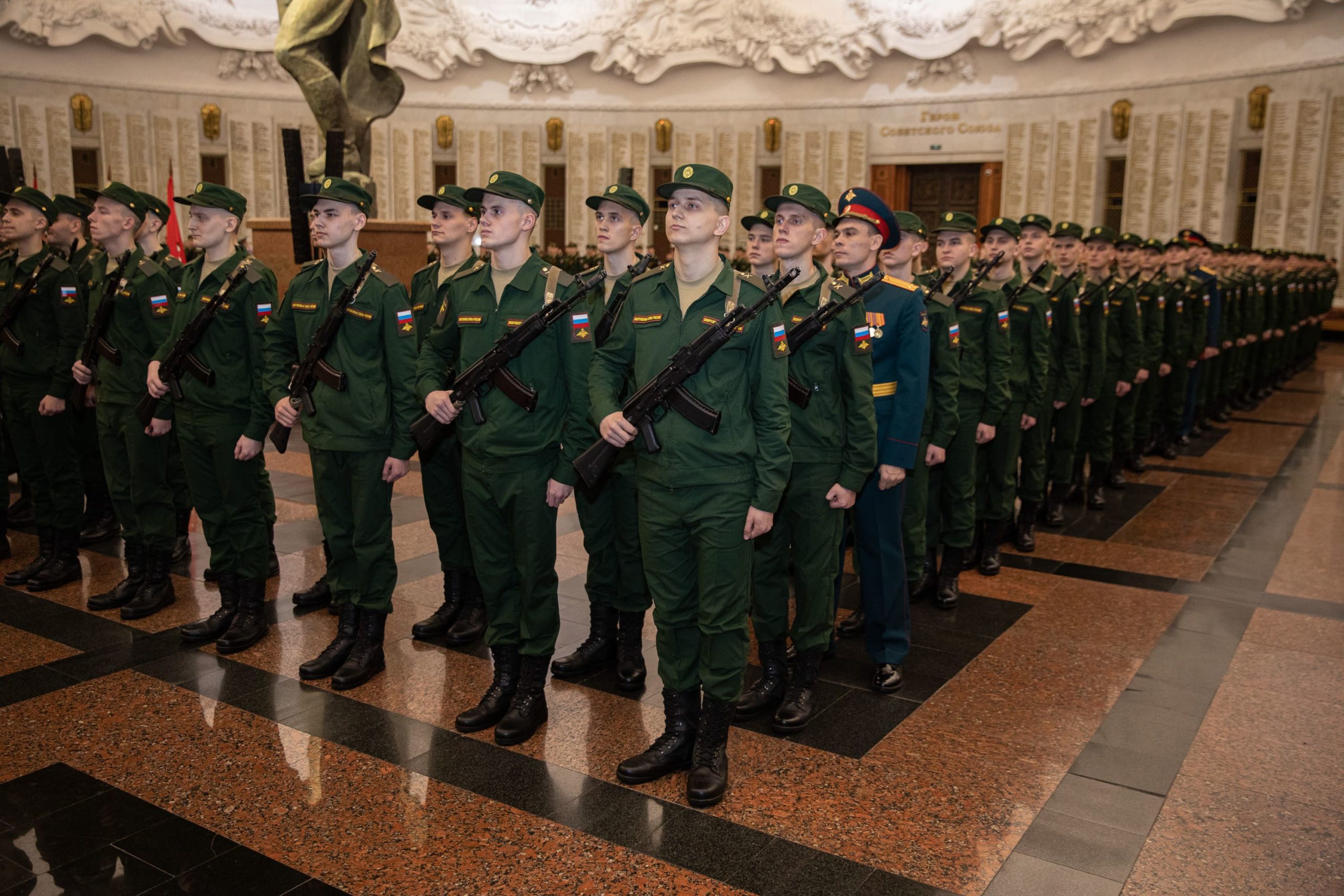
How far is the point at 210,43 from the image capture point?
20422 mm

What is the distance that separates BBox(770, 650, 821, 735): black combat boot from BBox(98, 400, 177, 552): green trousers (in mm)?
2976

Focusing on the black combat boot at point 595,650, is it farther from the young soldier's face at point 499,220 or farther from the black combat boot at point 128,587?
the black combat boot at point 128,587

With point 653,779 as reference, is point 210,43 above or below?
above

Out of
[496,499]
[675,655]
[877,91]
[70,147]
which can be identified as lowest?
[675,655]

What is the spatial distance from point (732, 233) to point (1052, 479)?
1688cm

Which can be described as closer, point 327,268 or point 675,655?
point 675,655

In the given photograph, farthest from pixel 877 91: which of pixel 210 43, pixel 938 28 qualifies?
pixel 210 43

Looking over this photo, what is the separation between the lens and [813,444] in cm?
362

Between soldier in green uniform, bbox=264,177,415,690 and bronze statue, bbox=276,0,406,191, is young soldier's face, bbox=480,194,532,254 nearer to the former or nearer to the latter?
soldier in green uniform, bbox=264,177,415,690

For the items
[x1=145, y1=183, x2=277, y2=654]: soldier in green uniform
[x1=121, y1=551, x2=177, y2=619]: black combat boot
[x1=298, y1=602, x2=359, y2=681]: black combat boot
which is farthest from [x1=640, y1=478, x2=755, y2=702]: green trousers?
[x1=121, y1=551, x2=177, y2=619]: black combat boot

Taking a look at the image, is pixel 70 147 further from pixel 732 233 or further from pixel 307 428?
pixel 307 428

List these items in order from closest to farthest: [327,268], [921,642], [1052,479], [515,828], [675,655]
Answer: [515,828], [675,655], [327,268], [921,642], [1052,479]

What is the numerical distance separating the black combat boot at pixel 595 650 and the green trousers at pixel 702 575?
103 cm

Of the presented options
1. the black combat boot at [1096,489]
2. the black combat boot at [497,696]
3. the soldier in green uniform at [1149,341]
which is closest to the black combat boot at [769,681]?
the black combat boot at [497,696]
